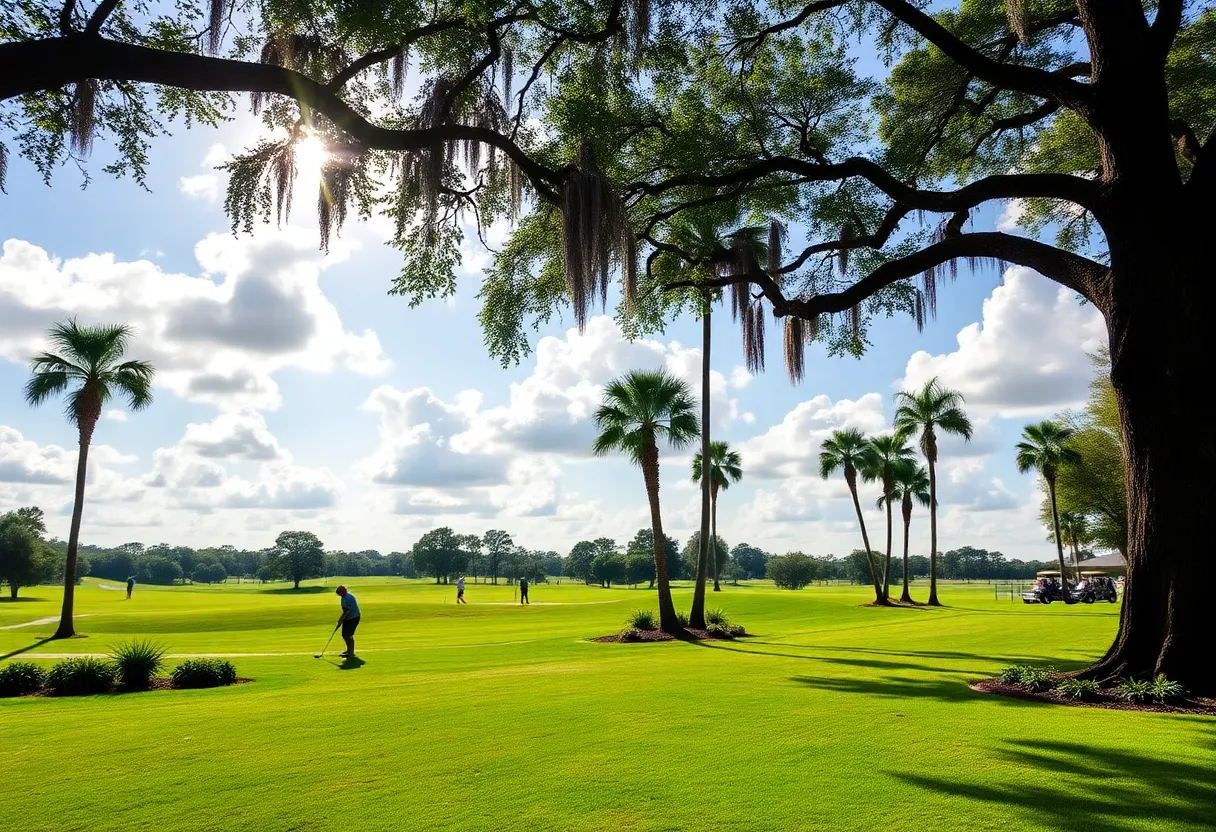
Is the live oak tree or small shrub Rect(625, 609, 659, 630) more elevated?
the live oak tree

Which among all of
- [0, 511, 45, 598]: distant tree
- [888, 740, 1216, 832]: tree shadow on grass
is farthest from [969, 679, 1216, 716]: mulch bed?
[0, 511, 45, 598]: distant tree

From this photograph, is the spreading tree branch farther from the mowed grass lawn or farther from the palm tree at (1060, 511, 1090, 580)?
the palm tree at (1060, 511, 1090, 580)

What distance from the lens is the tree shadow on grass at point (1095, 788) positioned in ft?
17.5

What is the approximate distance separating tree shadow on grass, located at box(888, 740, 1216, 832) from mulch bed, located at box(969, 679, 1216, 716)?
2.95m

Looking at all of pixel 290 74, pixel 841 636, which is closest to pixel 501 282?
pixel 290 74

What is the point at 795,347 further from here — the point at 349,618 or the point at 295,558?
the point at 295,558

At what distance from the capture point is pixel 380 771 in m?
6.96

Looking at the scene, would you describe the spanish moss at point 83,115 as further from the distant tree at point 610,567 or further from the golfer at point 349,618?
the distant tree at point 610,567

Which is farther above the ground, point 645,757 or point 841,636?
point 645,757

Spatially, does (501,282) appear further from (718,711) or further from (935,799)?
(935,799)

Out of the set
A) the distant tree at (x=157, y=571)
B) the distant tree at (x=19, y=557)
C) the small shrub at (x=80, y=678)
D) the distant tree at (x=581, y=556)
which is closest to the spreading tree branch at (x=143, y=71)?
the small shrub at (x=80, y=678)

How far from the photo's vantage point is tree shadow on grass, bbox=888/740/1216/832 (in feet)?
17.5

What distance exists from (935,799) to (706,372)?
2541 centimetres

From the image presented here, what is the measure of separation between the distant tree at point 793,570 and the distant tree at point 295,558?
84279mm
